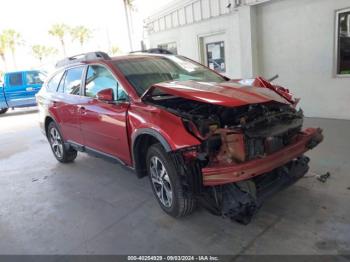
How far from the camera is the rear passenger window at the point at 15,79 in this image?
1295 cm

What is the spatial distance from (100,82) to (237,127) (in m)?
2.09

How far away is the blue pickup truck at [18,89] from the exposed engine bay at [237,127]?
11.4 m

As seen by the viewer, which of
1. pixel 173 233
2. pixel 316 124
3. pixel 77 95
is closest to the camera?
pixel 173 233

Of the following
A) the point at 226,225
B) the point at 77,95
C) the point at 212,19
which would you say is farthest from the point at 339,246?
the point at 212,19

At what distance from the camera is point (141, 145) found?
3.52 m

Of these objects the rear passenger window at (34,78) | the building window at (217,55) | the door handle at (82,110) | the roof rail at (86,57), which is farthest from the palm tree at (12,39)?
the door handle at (82,110)

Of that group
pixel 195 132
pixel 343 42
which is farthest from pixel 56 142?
pixel 343 42

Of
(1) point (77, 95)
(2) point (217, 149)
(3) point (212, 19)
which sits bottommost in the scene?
(2) point (217, 149)

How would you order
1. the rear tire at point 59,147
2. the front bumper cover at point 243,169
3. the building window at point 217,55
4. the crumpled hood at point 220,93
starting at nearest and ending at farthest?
the front bumper cover at point 243,169, the crumpled hood at point 220,93, the rear tire at point 59,147, the building window at point 217,55

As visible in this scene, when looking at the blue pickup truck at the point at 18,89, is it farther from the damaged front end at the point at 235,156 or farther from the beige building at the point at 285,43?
the damaged front end at the point at 235,156

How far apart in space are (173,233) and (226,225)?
1.75 ft

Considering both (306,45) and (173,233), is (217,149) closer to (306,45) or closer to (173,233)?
(173,233)

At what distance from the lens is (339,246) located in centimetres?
260

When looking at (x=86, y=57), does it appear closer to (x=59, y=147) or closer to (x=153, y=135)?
(x=59, y=147)
